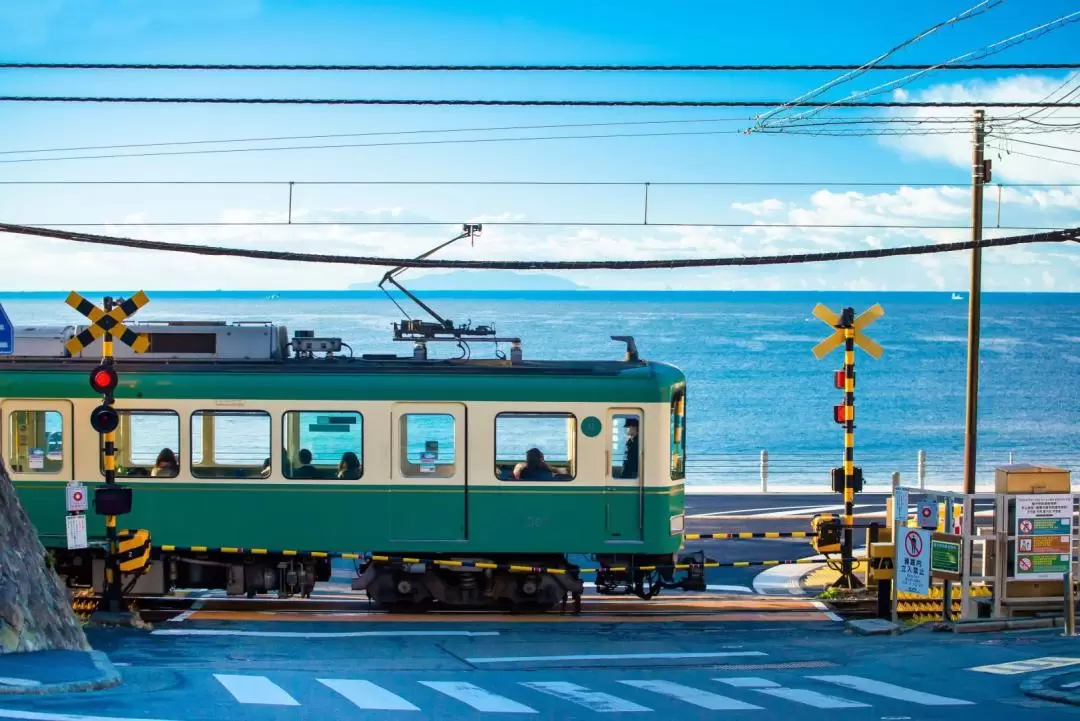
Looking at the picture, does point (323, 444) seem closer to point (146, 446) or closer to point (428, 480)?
point (428, 480)

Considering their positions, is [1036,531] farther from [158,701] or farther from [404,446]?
[158,701]

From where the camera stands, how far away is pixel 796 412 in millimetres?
89875

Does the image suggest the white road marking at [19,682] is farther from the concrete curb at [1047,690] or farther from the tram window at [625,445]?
the concrete curb at [1047,690]

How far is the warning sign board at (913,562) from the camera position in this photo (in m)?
16.3

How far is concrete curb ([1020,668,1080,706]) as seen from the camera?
1202 cm

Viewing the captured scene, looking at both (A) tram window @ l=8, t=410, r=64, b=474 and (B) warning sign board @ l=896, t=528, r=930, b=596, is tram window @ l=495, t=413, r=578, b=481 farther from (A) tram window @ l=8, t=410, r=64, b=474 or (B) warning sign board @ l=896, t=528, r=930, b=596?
(A) tram window @ l=8, t=410, r=64, b=474

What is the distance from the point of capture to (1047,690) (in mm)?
12359

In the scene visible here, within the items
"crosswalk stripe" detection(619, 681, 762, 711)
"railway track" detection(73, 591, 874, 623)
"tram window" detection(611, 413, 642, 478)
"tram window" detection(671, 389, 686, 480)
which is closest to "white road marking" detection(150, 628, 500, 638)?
"railway track" detection(73, 591, 874, 623)

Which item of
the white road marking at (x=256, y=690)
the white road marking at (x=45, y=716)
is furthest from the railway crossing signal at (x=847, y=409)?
the white road marking at (x=45, y=716)

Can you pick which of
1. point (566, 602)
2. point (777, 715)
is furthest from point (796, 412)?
point (777, 715)

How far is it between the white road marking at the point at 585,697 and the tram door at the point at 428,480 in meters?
4.37

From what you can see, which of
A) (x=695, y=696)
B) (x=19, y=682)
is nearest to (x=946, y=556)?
(x=695, y=696)

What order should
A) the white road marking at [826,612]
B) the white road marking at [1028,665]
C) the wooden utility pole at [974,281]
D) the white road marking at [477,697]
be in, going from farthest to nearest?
the wooden utility pole at [974,281]
the white road marking at [826,612]
the white road marking at [1028,665]
the white road marking at [477,697]

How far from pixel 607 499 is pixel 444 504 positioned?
2124 millimetres
